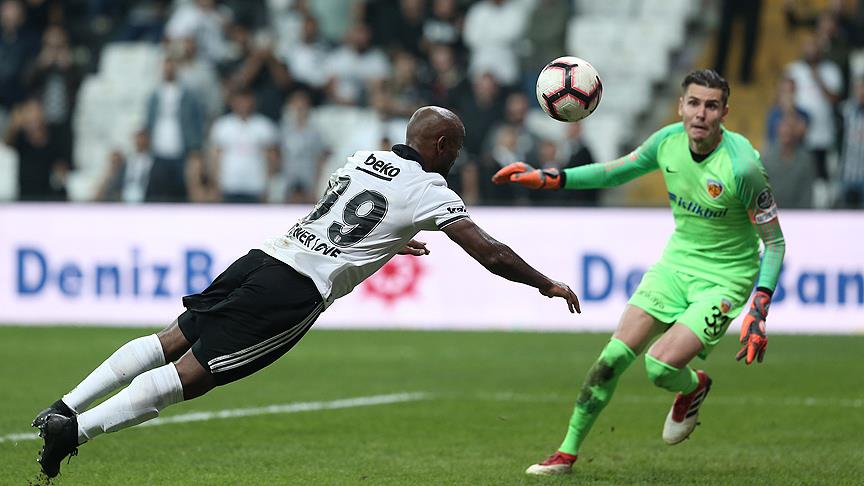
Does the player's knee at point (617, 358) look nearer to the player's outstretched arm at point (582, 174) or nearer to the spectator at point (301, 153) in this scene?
the player's outstretched arm at point (582, 174)

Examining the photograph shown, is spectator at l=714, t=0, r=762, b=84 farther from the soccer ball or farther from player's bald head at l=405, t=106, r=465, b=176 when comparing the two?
player's bald head at l=405, t=106, r=465, b=176

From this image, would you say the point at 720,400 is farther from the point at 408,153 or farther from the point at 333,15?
the point at 333,15

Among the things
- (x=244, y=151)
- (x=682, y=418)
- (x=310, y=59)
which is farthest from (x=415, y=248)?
(x=310, y=59)

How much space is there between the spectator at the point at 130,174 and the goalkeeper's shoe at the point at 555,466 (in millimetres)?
10936

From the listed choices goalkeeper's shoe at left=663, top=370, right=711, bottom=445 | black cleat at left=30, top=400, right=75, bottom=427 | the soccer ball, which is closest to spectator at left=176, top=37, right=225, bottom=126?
the soccer ball

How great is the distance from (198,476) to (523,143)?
1042cm

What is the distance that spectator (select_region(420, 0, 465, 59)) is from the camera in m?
19.5

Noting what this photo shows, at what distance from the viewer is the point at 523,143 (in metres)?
17.2

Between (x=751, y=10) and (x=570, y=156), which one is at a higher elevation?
(x=751, y=10)

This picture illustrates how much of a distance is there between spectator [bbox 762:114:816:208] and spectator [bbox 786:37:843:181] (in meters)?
0.42

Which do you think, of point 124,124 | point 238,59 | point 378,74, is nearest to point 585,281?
point 378,74

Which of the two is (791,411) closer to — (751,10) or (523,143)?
(523,143)

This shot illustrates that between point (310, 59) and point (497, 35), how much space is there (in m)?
2.66

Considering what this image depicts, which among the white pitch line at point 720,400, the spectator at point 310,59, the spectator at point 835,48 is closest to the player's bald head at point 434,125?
the white pitch line at point 720,400
